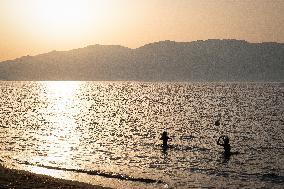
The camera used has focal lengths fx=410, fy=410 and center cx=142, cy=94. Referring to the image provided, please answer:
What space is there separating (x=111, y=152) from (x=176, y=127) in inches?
1085

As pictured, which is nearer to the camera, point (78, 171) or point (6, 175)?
point (6, 175)

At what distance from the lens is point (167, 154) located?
135ft

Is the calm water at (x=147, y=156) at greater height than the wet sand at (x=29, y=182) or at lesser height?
lesser

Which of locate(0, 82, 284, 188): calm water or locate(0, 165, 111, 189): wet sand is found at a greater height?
locate(0, 165, 111, 189): wet sand

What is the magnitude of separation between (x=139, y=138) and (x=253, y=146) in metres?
15.1

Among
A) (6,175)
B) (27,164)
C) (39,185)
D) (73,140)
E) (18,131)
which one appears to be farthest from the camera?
(18,131)

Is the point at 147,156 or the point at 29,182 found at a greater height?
the point at 29,182

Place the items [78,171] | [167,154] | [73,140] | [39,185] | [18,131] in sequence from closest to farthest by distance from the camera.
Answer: [39,185]
[78,171]
[167,154]
[73,140]
[18,131]

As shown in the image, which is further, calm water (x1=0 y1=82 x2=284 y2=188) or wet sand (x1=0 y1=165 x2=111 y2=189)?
calm water (x1=0 y1=82 x2=284 y2=188)

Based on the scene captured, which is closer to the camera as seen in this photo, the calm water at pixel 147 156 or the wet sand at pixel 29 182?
the wet sand at pixel 29 182

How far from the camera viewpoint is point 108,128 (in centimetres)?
6706

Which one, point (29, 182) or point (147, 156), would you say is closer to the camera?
point (29, 182)

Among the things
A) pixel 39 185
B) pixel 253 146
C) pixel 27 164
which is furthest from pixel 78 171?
pixel 253 146

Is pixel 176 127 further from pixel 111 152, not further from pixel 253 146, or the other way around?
pixel 111 152
